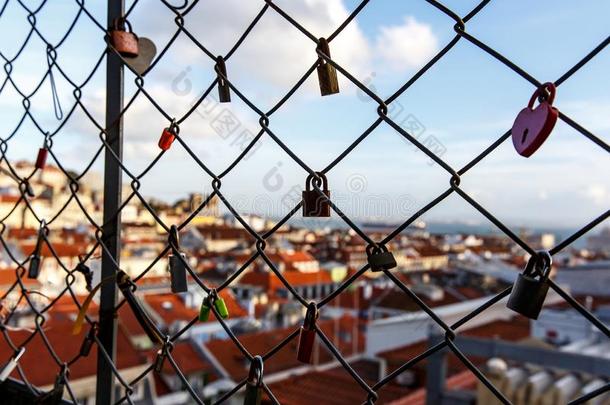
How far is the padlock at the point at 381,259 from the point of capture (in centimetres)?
45

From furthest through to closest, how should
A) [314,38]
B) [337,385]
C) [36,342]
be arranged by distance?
[337,385]
[36,342]
[314,38]

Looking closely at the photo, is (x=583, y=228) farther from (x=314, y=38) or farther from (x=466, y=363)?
(x=314, y=38)

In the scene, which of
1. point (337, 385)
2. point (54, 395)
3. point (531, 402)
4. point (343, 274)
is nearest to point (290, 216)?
point (54, 395)

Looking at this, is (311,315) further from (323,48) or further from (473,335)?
(473,335)

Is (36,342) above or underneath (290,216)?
underneath

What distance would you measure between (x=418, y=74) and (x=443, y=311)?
10.4m

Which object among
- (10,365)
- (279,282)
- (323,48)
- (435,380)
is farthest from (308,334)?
(279,282)

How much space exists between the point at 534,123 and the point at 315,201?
7.9 inches

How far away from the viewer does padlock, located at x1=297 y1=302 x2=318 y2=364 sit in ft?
1.58

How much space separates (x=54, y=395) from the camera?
0.74 meters

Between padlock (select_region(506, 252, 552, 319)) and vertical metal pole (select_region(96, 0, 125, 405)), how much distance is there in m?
0.48

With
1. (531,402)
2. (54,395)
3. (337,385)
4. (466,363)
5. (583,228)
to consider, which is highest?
(583,228)

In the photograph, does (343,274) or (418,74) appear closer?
(418,74)

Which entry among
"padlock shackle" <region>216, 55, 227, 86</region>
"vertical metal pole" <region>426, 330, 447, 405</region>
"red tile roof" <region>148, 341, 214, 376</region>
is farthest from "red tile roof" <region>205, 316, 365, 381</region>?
"padlock shackle" <region>216, 55, 227, 86</region>
